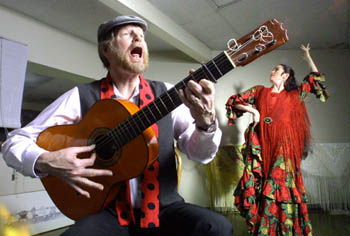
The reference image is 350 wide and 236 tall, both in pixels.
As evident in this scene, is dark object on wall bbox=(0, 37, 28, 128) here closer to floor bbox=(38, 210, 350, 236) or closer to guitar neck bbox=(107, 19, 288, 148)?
guitar neck bbox=(107, 19, 288, 148)

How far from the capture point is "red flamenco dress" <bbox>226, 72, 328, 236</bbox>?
149 centimetres

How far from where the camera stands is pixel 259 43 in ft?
2.37

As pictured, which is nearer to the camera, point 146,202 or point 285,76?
point 146,202

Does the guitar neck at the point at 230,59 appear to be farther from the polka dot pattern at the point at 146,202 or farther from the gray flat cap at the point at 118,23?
the gray flat cap at the point at 118,23

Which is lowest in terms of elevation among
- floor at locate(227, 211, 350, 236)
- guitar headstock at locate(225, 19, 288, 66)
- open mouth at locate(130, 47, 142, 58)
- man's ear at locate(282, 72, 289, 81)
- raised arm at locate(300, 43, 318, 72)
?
floor at locate(227, 211, 350, 236)

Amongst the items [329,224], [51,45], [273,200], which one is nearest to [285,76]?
[273,200]

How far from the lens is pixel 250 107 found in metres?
1.83

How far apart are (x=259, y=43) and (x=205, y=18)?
0.90 metres

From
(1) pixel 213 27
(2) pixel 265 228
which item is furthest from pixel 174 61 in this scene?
(2) pixel 265 228

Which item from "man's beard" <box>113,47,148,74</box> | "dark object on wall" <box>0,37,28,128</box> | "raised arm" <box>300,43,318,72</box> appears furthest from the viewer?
"dark object on wall" <box>0,37,28,128</box>

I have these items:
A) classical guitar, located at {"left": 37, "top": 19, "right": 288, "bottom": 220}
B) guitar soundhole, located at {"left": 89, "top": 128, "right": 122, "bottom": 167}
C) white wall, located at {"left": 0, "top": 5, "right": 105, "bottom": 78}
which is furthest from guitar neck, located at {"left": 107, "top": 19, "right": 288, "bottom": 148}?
white wall, located at {"left": 0, "top": 5, "right": 105, "bottom": 78}

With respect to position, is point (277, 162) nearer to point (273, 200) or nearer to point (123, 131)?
point (273, 200)

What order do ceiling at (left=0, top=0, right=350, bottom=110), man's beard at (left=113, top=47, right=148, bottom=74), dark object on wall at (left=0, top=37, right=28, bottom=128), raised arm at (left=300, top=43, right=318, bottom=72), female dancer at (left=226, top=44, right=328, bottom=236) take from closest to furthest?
1. man's beard at (left=113, top=47, right=148, bottom=74)
2. ceiling at (left=0, top=0, right=350, bottom=110)
3. raised arm at (left=300, top=43, right=318, bottom=72)
4. female dancer at (left=226, top=44, right=328, bottom=236)
5. dark object on wall at (left=0, top=37, right=28, bottom=128)

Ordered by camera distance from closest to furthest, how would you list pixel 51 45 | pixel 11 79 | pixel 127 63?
1. pixel 127 63
2. pixel 11 79
3. pixel 51 45
